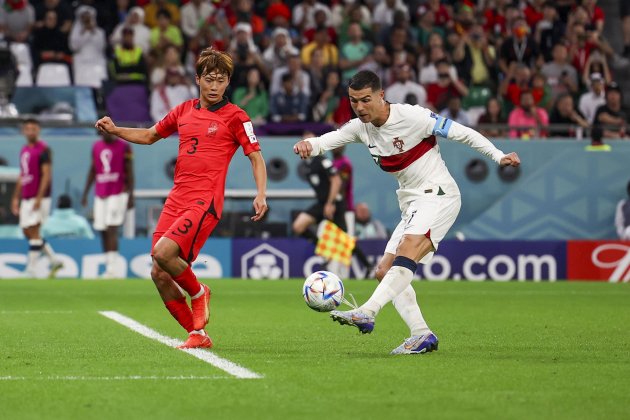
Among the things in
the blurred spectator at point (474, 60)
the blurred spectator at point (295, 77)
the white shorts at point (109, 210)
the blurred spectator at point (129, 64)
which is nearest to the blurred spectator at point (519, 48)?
the blurred spectator at point (474, 60)

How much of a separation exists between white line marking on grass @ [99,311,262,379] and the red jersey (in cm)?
105

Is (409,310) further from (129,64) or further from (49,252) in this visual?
(129,64)

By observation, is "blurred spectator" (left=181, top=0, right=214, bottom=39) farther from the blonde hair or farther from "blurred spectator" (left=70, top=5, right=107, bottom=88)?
the blonde hair

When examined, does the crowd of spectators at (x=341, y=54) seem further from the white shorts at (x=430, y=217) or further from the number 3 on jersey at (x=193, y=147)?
the white shorts at (x=430, y=217)

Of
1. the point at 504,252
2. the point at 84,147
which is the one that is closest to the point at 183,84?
the point at 84,147

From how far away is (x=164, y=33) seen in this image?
23.4m

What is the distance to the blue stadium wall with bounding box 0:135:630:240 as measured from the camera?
2189 centimetres

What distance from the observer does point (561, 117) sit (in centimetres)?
2306

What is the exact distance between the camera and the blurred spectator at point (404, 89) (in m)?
22.3

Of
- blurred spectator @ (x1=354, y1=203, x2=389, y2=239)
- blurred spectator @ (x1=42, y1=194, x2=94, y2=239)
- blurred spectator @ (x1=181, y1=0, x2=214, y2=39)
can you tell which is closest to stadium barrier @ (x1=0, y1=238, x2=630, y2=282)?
blurred spectator @ (x1=354, y1=203, x2=389, y2=239)

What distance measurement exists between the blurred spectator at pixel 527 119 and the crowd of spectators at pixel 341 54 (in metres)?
0.02

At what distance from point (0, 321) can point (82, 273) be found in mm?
8121

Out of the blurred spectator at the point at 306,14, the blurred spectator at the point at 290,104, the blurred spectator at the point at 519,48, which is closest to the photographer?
the blurred spectator at the point at 290,104

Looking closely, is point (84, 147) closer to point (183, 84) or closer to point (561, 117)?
point (183, 84)
